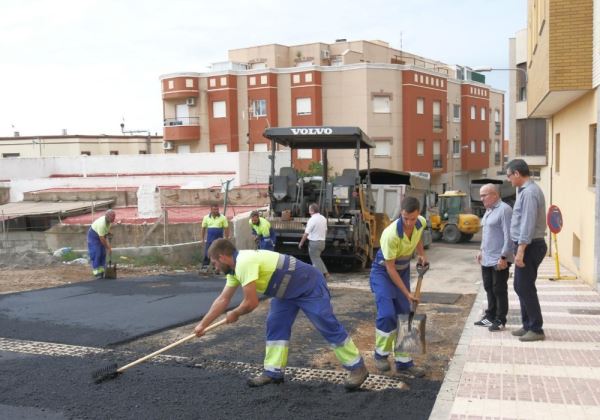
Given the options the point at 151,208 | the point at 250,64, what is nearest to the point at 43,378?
the point at 151,208

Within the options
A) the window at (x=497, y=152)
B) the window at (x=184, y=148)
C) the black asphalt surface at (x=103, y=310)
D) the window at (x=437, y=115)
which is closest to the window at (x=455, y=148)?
the window at (x=437, y=115)

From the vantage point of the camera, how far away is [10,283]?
1118 cm

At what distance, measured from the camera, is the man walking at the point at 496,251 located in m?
6.16

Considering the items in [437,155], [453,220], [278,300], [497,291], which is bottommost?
[453,220]

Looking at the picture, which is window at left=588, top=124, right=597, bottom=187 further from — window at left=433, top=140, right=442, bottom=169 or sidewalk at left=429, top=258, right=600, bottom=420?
window at left=433, top=140, right=442, bottom=169

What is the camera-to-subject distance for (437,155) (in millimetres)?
36250

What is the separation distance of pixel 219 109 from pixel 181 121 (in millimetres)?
→ 2290

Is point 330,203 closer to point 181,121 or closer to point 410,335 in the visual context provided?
point 410,335

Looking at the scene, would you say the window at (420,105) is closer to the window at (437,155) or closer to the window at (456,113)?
the window at (437,155)

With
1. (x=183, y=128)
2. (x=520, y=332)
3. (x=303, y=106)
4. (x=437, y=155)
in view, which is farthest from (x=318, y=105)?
(x=520, y=332)

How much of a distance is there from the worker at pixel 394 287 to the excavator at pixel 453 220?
658 inches

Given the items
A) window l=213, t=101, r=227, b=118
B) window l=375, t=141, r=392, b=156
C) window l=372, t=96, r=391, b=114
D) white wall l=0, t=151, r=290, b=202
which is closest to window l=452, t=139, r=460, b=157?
window l=375, t=141, r=392, b=156

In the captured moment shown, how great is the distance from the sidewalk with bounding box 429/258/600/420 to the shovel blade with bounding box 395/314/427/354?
0.33 meters

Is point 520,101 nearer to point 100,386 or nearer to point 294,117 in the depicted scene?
point 294,117
